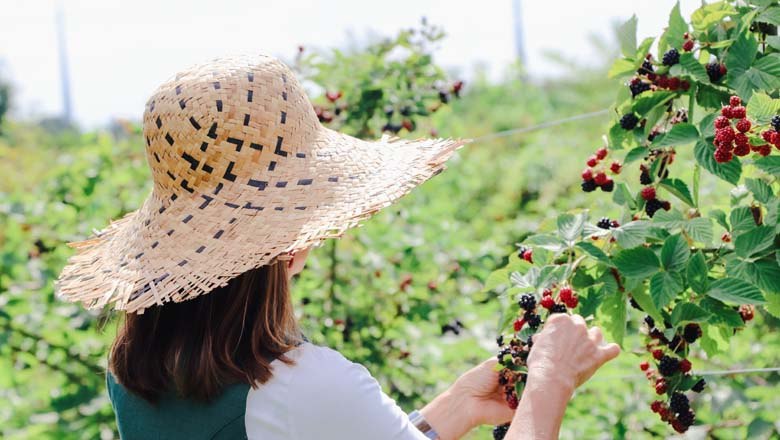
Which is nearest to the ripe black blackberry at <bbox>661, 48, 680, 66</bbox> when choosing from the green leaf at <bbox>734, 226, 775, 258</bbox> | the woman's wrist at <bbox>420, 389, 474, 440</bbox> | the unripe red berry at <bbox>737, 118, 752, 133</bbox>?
the unripe red berry at <bbox>737, 118, 752, 133</bbox>

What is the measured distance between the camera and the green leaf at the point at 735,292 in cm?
143

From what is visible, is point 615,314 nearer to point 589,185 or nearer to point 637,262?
point 637,262

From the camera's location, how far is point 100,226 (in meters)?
3.34

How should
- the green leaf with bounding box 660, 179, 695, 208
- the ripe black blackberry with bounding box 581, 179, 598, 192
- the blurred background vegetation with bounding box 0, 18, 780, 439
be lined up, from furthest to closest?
the blurred background vegetation with bounding box 0, 18, 780, 439 → the ripe black blackberry with bounding box 581, 179, 598, 192 → the green leaf with bounding box 660, 179, 695, 208

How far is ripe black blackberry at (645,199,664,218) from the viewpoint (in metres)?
1.65

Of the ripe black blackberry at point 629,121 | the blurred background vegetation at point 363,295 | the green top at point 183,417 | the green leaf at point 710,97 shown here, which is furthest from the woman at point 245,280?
the blurred background vegetation at point 363,295

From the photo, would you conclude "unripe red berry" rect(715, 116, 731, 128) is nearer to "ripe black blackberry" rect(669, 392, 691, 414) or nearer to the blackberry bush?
the blackberry bush

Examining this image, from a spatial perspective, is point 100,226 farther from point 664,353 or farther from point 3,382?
point 664,353

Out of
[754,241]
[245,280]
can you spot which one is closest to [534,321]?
[754,241]

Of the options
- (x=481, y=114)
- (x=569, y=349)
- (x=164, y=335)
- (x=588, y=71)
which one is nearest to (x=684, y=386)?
(x=569, y=349)

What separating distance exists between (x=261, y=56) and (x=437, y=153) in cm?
34

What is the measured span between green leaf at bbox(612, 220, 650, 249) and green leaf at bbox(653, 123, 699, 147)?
147 millimetres

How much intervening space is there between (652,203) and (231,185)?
751 millimetres

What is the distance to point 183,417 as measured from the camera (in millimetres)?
1350
